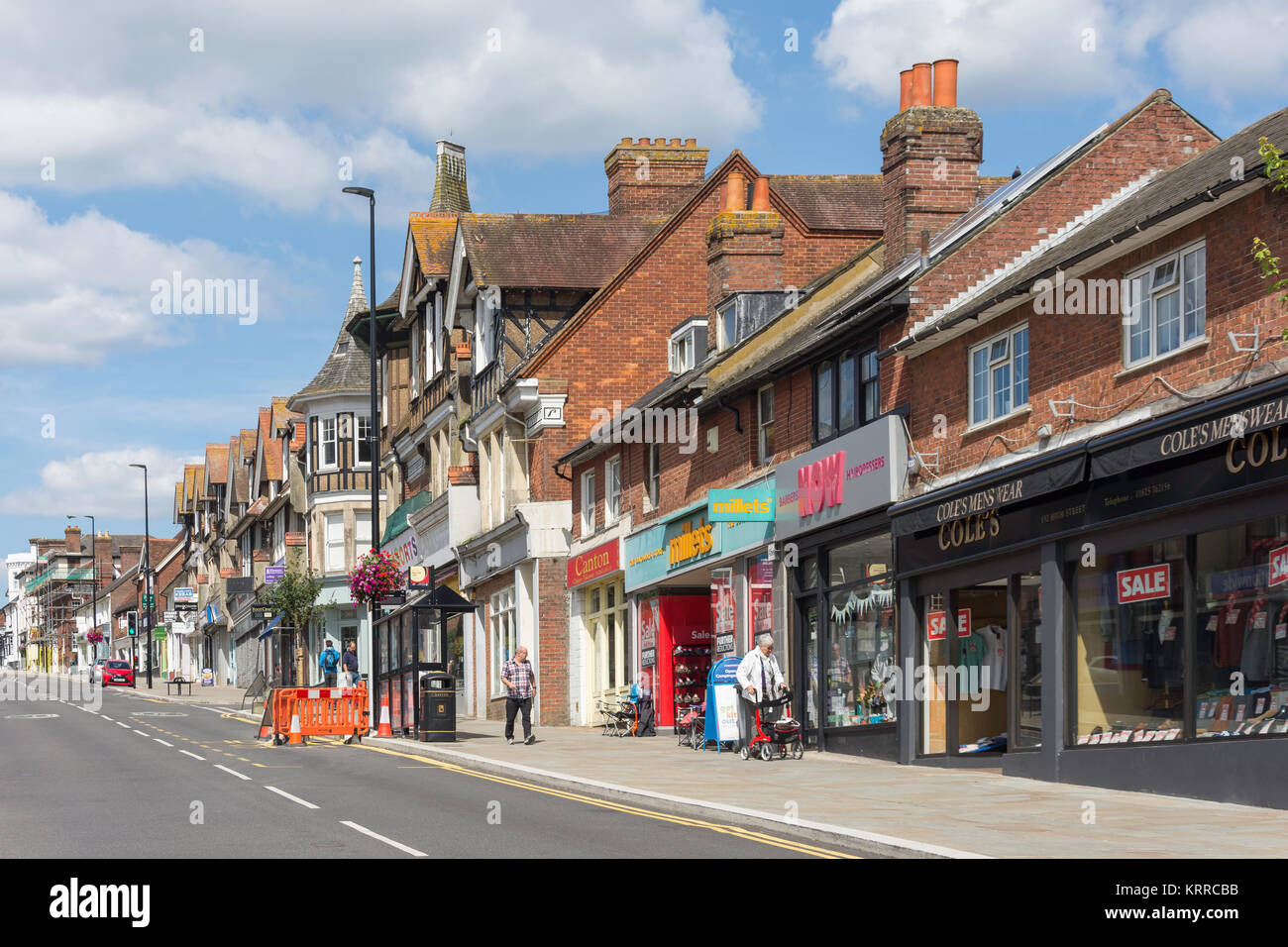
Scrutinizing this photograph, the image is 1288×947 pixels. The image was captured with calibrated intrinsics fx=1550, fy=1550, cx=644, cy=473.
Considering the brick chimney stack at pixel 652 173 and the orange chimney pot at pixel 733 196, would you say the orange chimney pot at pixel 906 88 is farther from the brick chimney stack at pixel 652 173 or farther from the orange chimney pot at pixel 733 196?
the brick chimney stack at pixel 652 173

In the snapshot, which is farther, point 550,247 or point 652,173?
point 652,173

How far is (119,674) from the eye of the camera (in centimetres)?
8650

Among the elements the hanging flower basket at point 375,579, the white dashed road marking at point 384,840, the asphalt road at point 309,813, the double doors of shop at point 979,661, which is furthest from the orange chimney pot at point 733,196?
the white dashed road marking at point 384,840

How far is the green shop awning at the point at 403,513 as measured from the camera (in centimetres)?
4922

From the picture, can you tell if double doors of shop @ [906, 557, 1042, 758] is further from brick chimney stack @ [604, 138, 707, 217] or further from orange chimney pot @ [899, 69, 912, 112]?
brick chimney stack @ [604, 138, 707, 217]

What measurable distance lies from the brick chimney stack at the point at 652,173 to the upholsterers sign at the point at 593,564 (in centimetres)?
1075

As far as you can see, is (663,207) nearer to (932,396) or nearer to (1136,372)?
(932,396)

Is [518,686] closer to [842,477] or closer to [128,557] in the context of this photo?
[842,477]

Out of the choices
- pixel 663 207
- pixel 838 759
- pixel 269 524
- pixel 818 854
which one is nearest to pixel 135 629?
pixel 269 524

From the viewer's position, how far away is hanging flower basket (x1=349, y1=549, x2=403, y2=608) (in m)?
33.6

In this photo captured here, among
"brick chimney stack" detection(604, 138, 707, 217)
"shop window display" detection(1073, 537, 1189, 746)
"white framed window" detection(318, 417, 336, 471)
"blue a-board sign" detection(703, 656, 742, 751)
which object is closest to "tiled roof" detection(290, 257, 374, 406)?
"white framed window" detection(318, 417, 336, 471)

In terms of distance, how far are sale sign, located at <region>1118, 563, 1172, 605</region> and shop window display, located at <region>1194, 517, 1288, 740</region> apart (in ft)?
1.79

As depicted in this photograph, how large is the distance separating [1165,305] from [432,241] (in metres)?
32.1

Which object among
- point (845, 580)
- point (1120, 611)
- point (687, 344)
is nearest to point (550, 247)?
point (687, 344)
